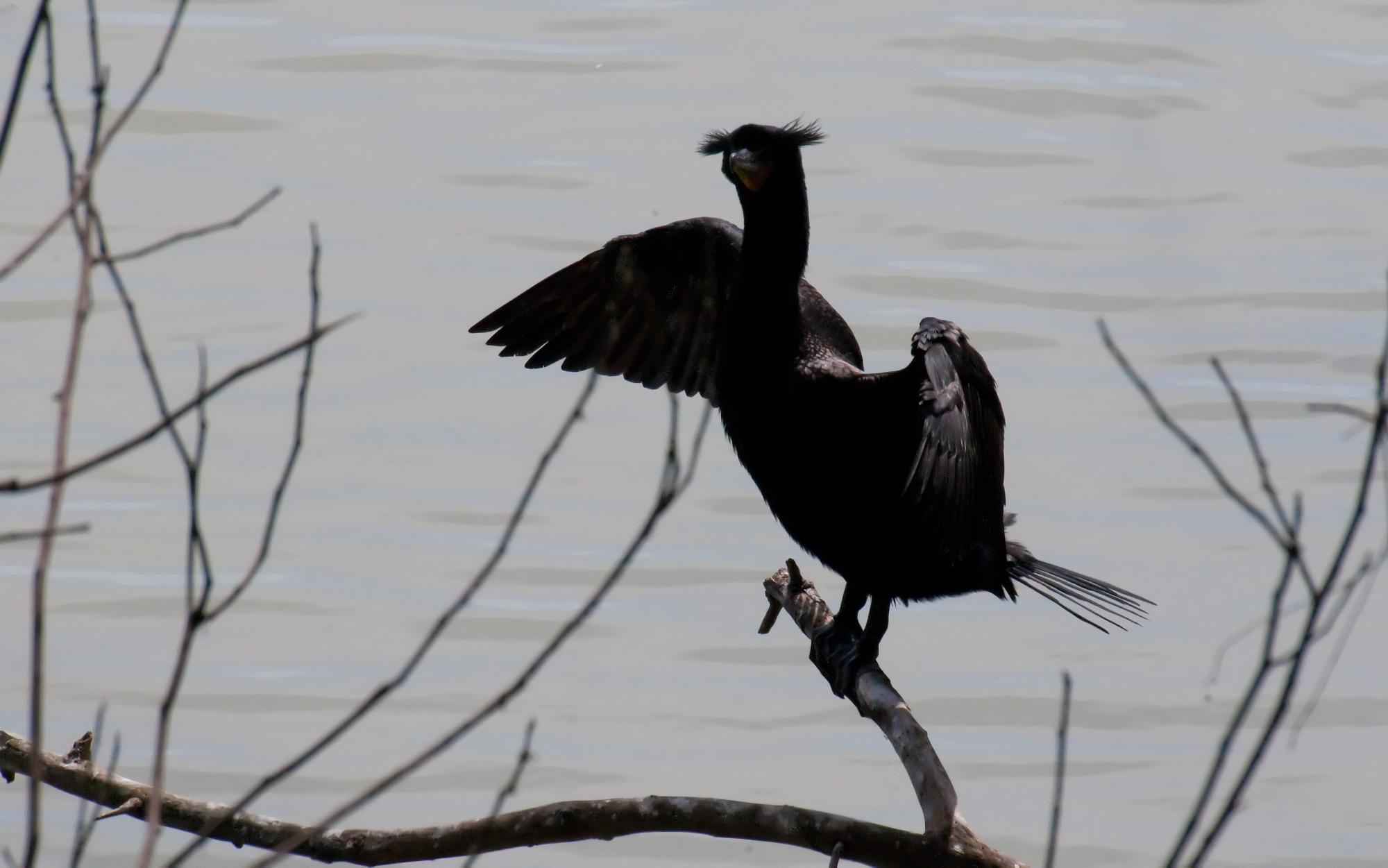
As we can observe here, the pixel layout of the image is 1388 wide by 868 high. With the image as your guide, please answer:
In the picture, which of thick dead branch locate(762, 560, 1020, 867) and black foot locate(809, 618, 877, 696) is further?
black foot locate(809, 618, 877, 696)

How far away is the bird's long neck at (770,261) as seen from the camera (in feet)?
9.55

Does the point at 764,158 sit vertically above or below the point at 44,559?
above

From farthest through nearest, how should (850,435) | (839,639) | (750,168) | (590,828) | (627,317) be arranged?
(627,317)
(839,639)
(750,168)
(850,435)
(590,828)

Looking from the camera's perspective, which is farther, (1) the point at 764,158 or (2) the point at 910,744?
(1) the point at 764,158

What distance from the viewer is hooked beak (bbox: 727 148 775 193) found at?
9.48 ft

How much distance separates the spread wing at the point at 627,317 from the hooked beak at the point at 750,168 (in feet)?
2.10

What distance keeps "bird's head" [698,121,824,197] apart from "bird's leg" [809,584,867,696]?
2.49ft

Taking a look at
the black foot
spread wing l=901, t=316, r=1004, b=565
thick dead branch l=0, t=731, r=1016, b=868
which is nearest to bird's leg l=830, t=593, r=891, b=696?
the black foot

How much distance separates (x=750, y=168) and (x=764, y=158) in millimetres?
43

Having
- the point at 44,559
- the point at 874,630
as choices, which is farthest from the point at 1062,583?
the point at 44,559

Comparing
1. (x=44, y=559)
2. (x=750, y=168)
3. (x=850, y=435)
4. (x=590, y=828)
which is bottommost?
(x=590, y=828)

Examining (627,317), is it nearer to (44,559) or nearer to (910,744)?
(910,744)

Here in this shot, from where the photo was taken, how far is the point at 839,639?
9.85 feet

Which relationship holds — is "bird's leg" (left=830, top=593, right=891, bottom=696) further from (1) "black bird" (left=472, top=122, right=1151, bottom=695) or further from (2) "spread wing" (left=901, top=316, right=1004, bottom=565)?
(2) "spread wing" (left=901, top=316, right=1004, bottom=565)
